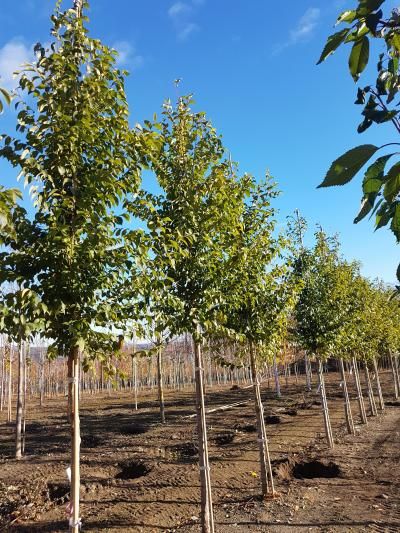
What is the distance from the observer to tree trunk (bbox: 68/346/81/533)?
420 cm

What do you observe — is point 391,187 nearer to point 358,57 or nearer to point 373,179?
point 373,179

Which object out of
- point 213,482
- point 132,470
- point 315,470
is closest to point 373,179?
point 213,482

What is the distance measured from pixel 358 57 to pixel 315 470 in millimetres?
11649

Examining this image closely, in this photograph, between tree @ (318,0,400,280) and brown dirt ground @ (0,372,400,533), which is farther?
brown dirt ground @ (0,372,400,533)

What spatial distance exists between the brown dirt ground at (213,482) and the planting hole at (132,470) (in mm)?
58

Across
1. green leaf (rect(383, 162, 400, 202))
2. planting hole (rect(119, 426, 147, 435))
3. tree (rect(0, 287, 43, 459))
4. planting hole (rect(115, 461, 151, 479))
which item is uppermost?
tree (rect(0, 287, 43, 459))

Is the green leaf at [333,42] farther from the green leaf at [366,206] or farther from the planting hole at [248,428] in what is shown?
the planting hole at [248,428]

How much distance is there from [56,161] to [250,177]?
162 inches

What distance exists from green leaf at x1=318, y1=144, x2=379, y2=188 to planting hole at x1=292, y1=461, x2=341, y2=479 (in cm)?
1116

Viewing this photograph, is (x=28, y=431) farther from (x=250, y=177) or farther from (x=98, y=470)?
(x=250, y=177)

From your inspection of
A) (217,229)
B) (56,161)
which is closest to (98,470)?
(217,229)

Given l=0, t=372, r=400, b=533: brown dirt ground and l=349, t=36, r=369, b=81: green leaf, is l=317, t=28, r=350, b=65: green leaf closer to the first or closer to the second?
l=349, t=36, r=369, b=81: green leaf

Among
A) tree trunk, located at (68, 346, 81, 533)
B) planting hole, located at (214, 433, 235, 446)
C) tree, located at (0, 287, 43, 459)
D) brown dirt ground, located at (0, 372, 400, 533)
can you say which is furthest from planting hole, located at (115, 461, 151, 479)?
tree, located at (0, 287, 43, 459)

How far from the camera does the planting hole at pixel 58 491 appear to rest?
919 centimetres
